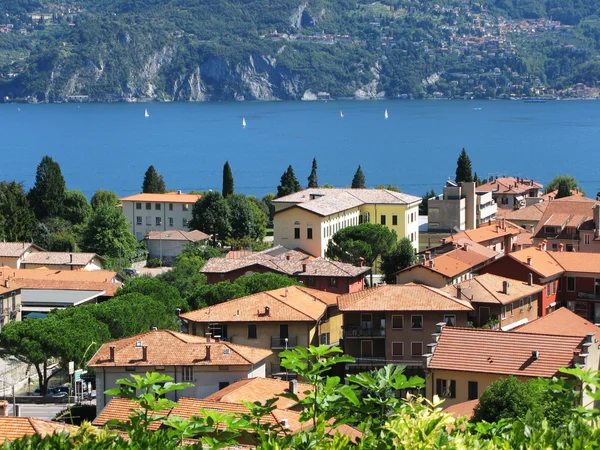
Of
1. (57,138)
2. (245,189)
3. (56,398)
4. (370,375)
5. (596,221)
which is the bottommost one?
(56,398)

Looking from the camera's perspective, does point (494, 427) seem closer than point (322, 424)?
No

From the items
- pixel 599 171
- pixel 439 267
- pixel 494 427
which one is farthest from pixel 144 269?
pixel 599 171

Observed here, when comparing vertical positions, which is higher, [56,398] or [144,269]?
[144,269]

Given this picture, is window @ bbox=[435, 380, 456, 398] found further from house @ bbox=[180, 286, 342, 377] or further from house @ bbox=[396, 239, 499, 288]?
house @ bbox=[396, 239, 499, 288]

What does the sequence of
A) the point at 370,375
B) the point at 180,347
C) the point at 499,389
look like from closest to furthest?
the point at 370,375, the point at 499,389, the point at 180,347

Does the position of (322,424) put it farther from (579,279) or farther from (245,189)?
(245,189)

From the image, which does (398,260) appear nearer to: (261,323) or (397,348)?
(397,348)

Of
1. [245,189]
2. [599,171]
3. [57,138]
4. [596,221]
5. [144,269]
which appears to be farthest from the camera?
[57,138]

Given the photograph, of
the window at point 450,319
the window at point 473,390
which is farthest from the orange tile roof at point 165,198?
the window at point 473,390
